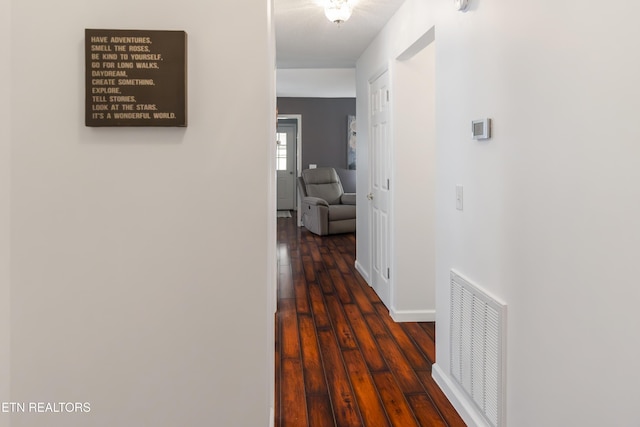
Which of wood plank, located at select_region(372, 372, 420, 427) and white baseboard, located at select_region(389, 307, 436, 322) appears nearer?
wood plank, located at select_region(372, 372, 420, 427)

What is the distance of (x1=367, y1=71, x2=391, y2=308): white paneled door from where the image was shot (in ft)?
12.3

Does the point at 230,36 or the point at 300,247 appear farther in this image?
the point at 300,247

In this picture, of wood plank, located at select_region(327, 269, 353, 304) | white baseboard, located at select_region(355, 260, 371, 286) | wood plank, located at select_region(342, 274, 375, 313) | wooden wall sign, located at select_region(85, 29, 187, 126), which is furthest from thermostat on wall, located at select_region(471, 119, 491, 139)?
white baseboard, located at select_region(355, 260, 371, 286)

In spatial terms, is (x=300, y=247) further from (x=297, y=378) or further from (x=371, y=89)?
(x=297, y=378)

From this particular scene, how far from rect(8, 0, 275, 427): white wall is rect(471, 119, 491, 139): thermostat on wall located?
0.91 meters

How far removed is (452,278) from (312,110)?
7.89m

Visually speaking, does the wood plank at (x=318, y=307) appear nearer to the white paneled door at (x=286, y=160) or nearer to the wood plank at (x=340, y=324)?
the wood plank at (x=340, y=324)

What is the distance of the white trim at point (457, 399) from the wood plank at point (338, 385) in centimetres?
47

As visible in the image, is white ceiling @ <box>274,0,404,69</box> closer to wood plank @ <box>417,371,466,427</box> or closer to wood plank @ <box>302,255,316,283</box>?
wood plank @ <box>302,255,316,283</box>

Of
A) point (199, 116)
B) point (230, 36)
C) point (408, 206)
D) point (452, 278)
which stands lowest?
point (452, 278)

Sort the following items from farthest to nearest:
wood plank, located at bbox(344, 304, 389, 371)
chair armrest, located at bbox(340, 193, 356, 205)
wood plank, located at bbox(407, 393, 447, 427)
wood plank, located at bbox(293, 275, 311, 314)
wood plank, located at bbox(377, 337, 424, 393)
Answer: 1. chair armrest, located at bbox(340, 193, 356, 205)
2. wood plank, located at bbox(293, 275, 311, 314)
3. wood plank, located at bbox(344, 304, 389, 371)
4. wood plank, located at bbox(377, 337, 424, 393)
5. wood plank, located at bbox(407, 393, 447, 427)

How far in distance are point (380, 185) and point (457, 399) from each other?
2.21m

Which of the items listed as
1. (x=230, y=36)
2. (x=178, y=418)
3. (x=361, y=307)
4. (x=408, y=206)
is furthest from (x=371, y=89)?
(x=178, y=418)

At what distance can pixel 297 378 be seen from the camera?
Answer: 98.4 inches
